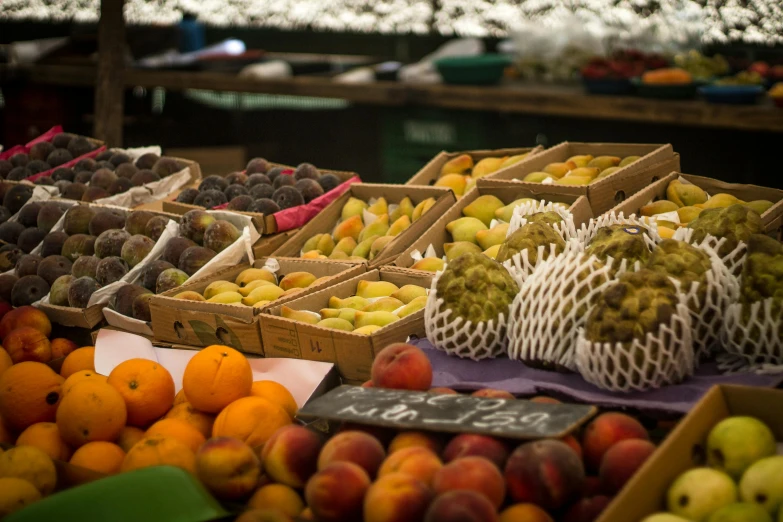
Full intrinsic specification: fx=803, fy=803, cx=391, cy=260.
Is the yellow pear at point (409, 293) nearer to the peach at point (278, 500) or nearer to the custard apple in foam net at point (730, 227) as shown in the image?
the custard apple in foam net at point (730, 227)

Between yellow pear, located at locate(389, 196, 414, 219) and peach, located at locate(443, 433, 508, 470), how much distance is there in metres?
1.54

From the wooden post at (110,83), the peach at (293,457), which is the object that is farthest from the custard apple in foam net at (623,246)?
the wooden post at (110,83)

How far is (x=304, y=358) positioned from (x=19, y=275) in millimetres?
1335

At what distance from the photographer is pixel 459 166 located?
3176mm

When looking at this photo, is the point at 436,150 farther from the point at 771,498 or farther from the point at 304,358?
the point at 771,498

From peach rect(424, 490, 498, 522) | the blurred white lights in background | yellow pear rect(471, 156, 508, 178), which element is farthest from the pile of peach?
the blurred white lights in background

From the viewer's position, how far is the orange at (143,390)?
68.7 inches

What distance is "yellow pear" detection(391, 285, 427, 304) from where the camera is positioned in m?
2.16

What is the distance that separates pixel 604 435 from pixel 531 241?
2.32 ft

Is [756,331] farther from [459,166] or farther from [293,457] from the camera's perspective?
[459,166]

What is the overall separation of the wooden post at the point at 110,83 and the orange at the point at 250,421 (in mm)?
3874

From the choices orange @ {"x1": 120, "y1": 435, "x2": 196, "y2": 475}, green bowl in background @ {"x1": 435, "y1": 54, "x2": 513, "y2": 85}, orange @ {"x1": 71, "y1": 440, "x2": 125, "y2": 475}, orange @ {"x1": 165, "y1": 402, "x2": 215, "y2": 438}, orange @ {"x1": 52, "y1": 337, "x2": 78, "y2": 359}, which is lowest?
orange @ {"x1": 52, "y1": 337, "x2": 78, "y2": 359}

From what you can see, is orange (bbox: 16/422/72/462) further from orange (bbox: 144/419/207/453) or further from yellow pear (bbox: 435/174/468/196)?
yellow pear (bbox: 435/174/468/196)

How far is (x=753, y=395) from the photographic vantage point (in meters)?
1.34
